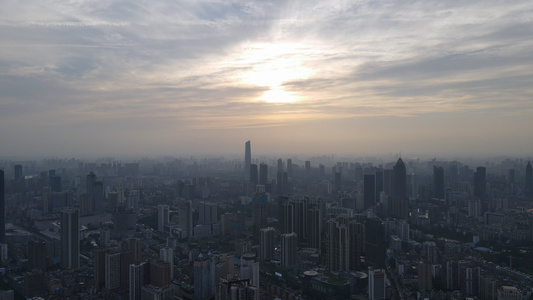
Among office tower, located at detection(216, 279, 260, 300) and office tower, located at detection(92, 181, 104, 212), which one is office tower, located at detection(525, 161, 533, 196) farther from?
office tower, located at detection(92, 181, 104, 212)

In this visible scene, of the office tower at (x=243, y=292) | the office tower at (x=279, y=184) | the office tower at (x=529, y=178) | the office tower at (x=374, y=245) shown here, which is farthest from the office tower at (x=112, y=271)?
the office tower at (x=529, y=178)

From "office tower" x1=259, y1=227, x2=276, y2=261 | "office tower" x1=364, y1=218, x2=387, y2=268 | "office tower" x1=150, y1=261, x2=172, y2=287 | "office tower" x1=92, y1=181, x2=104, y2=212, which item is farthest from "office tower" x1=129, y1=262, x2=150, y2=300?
"office tower" x1=92, y1=181, x2=104, y2=212

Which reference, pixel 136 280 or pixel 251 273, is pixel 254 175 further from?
pixel 136 280

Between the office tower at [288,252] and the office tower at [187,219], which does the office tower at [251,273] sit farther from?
the office tower at [187,219]

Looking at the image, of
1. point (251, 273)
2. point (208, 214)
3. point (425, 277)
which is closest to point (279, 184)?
point (208, 214)

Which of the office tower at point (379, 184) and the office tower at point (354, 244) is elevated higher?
the office tower at point (379, 184)

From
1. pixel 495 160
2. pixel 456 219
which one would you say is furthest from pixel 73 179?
pixel 495 160
